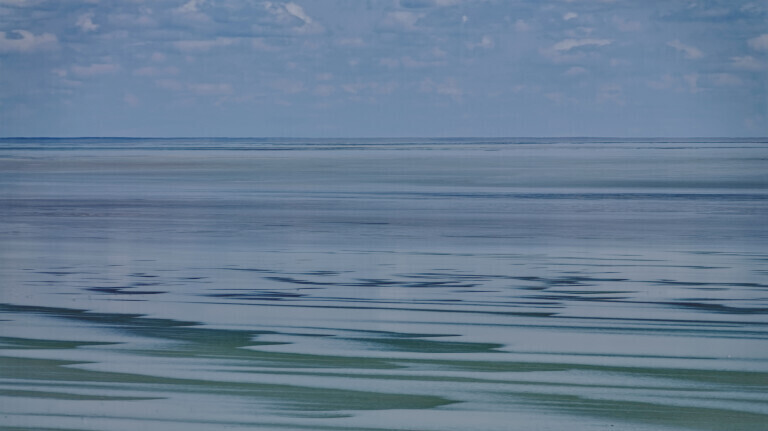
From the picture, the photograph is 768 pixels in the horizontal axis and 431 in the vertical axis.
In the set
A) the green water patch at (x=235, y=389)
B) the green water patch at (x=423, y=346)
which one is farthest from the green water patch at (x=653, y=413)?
the green water patch at (x=423, y=346)

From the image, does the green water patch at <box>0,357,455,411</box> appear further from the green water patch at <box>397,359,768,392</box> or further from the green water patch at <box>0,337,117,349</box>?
the green water patch at <box>397,359,768,392</box>

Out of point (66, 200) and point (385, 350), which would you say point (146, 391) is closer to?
point (385, 350)

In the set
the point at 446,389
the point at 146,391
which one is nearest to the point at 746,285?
the point at 446,389

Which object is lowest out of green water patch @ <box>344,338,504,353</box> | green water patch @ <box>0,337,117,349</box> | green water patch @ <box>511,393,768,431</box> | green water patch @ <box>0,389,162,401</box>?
green water patch @ <box>511,393,768,431</box>

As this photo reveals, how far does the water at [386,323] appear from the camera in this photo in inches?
257

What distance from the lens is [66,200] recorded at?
2481 centimetres

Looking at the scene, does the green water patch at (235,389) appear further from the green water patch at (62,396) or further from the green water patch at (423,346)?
the green water patch at (423,346)

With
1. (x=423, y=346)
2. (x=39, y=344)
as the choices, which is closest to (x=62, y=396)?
(x=39, y=344)

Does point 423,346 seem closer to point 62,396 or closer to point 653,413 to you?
point 653,413

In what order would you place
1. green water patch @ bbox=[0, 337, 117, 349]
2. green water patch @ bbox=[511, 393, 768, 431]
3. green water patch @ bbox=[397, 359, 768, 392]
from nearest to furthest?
green water patch @ bbox=[511, 393, 768, 431] < green water patch @ bbox=[397, 359, 768, 392] < green water patch @ bbox=[0, 337, 117, 349]

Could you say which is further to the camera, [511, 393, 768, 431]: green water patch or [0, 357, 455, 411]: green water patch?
[0, 357, 455, 411]: green water patch

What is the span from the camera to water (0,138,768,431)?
6.52 m

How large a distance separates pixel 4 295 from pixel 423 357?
15.0 ft

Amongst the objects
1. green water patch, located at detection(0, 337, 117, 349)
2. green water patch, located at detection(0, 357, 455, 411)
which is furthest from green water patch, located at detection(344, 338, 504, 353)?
green water patch, located at detection(0, 337, 117, 349)
